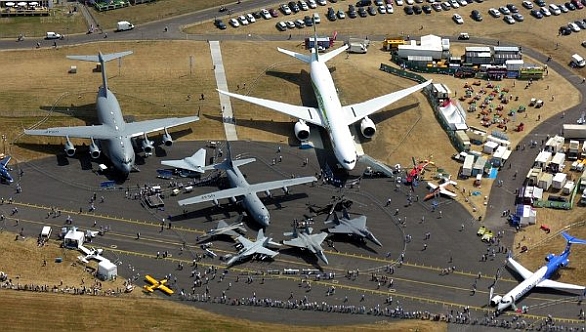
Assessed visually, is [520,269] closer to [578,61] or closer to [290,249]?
[290,249]

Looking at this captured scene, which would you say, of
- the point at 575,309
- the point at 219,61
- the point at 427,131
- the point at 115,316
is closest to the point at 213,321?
the point at 115,316

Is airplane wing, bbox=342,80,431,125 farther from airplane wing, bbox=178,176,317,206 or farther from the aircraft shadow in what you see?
the aircraft shadow

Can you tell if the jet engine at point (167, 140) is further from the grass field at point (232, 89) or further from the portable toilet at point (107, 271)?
the portable toilet at point (107, 271)

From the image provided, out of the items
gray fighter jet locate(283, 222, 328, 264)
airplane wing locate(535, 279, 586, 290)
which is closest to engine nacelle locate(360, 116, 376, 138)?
gray fighter jet locate(283, 222, 328, 264)

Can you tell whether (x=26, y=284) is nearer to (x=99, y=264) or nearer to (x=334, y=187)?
(x=99, y=264)

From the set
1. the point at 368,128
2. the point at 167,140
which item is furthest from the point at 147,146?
the point at 368,128

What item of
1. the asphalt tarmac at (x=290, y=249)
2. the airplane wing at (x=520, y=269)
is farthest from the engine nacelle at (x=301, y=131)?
the airplane wing at (x=520, y=269)
